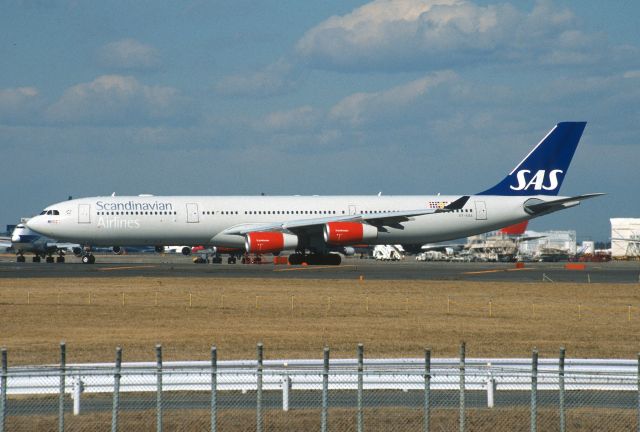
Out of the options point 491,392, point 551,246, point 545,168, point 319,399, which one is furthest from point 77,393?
point 551,246

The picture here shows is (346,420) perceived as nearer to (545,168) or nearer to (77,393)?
(77,393)

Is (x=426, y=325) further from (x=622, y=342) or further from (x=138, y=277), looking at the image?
(x=138, y=277)

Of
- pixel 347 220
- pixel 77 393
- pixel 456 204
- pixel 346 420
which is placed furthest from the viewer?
pixel 456 204

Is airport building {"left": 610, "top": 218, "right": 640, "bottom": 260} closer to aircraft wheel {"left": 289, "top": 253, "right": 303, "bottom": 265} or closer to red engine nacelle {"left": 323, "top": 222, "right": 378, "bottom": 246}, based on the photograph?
aircraft wheel {"left": 289, "top": 253, "right": 303, "bottom": 265}

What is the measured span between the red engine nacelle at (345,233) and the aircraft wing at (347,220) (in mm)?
523

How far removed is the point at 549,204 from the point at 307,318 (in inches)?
1426

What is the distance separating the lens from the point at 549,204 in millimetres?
65312

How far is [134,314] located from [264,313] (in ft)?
14.1

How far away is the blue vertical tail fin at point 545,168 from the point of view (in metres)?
68.0

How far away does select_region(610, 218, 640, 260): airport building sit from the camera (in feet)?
431

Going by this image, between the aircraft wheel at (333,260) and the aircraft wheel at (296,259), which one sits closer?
the aircraft wheel at (333,260)

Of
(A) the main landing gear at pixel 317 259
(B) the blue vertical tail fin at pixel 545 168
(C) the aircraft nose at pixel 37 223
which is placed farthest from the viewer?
(B) the blue vertical tail fin at pixel 545 168

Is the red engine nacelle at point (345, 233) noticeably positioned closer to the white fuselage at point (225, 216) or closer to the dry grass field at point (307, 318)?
the white fuselage at point (225, 216)

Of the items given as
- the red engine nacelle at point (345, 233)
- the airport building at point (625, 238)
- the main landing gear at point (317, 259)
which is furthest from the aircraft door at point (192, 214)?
the airport building at point (625, 238)
